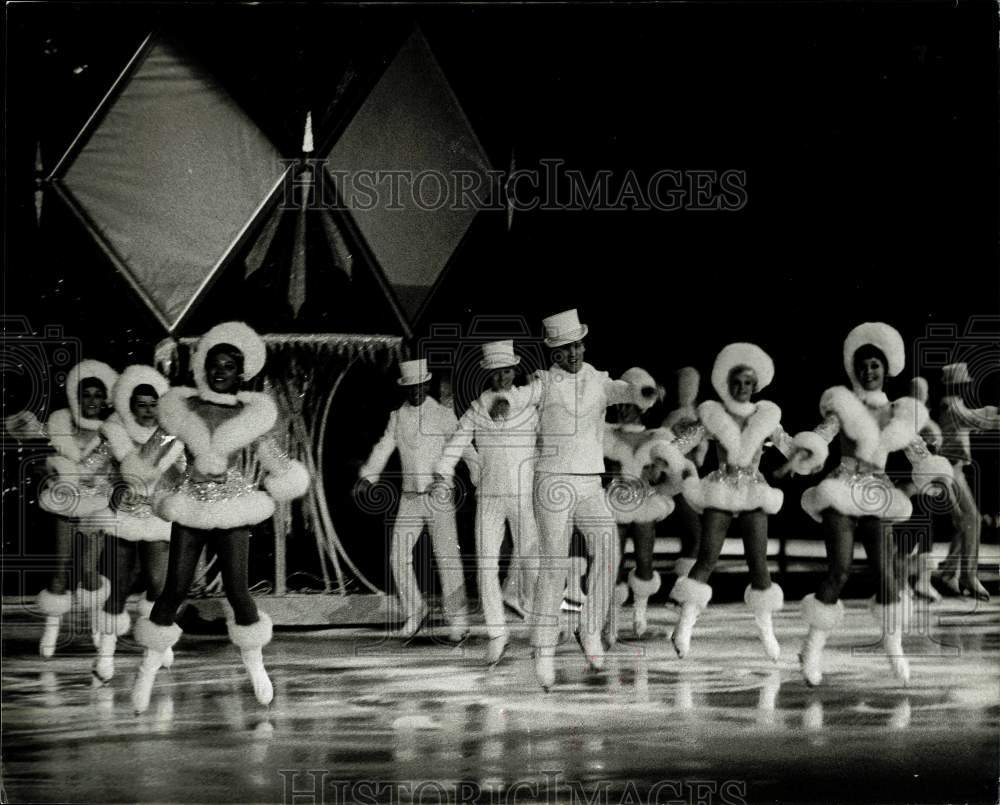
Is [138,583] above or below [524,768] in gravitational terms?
above

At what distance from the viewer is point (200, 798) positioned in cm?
446

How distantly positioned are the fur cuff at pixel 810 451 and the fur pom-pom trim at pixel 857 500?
0.29 feet

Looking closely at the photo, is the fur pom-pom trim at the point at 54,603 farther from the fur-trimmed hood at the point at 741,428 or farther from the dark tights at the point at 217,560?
the fur-trimmed hood at the point at 741,428

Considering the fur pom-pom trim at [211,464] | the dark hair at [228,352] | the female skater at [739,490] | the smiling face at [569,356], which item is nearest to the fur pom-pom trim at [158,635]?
the fur pom-pom trim at [211,464]

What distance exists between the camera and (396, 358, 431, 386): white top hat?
15.5 ft

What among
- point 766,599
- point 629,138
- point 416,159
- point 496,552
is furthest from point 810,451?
point 416,159

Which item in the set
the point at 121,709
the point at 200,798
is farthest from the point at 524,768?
the point at 121,709

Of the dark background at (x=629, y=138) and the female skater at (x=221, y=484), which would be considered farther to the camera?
the dark background at (x=629, y=138)

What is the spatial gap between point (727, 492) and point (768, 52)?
65.7 inches

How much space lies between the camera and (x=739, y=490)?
4.70 metres

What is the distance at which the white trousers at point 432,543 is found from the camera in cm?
473

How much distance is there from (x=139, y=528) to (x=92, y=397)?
528 mm

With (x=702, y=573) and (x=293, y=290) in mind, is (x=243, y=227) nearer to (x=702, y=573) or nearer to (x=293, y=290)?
(x=293, y=290)

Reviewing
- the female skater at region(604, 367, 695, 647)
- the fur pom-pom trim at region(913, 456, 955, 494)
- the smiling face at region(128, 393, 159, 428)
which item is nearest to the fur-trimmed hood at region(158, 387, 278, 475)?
the smiling face at region(128, 393, 159, 428)
